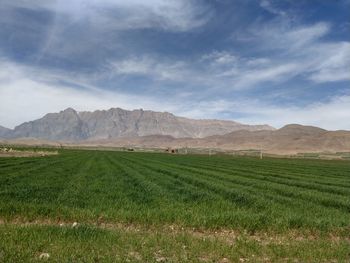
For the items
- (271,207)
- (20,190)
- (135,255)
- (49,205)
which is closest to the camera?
(135,255)

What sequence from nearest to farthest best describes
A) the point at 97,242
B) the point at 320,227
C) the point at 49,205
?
1. the point at 97,242
2. the point at 320,227
3. the point at 49,205

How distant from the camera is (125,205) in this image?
1984 centimetres

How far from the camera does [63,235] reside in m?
13.2

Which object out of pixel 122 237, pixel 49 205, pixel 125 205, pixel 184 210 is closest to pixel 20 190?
pixel 49 205

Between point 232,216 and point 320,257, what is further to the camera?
point 232,216

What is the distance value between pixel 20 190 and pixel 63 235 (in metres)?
11.0

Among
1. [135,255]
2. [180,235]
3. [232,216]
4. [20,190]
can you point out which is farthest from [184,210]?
→ [20,190]

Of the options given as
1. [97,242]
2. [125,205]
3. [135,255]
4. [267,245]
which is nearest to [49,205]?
[125,205]

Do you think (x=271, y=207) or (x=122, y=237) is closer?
(x=122, y=237)

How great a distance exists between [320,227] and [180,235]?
240 inches

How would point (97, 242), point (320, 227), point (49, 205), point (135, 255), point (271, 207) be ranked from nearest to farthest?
point (135, 255), point (97, 242), point (320, 227), point (49, 205), point (271, 207)

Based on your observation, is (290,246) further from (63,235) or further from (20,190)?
(20,190)

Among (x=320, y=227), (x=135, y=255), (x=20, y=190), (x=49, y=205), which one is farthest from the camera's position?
(x=20, y=190)

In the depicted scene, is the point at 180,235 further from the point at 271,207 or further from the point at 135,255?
the point at 271,207
